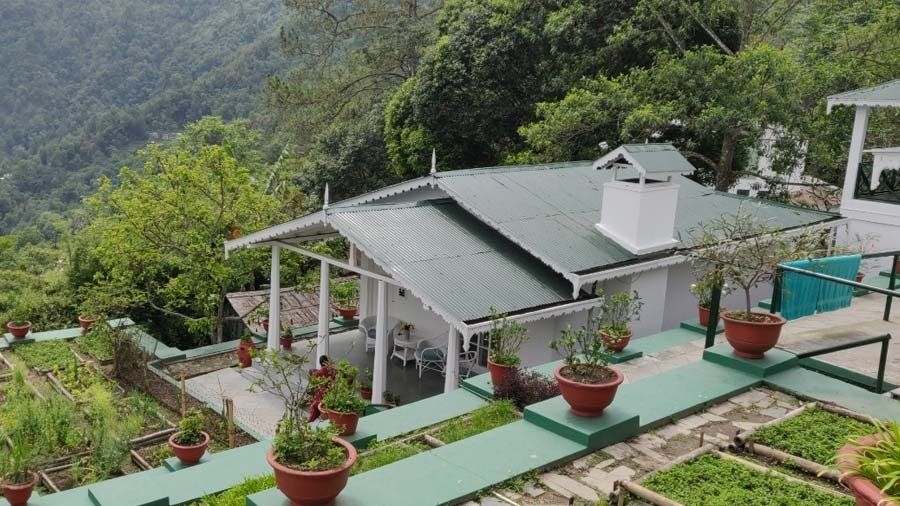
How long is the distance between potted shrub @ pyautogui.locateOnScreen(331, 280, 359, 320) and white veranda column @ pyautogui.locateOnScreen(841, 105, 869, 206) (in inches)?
452

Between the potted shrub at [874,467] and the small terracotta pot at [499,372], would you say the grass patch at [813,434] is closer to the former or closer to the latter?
the potted shrub at [874,467]

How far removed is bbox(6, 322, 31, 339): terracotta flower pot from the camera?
1702 centimetres

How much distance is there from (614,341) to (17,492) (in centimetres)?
768

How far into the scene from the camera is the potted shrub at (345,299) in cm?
1789

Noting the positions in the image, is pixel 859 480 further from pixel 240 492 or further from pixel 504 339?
pixel 504 339

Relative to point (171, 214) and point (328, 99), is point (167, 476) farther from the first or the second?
point (328, 99)

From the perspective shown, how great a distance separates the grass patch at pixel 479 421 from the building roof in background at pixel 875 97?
1074cm

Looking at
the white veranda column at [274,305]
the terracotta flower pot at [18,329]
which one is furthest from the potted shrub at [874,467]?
the terracotta flower pot at [18,329]

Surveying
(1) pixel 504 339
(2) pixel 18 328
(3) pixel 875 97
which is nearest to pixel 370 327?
(1) pixel 504 339

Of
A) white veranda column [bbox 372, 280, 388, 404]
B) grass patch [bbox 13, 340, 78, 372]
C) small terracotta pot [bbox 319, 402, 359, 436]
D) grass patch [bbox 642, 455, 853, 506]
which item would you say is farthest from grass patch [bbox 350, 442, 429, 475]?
grass patch [bbox 13, 340, 78, 372]

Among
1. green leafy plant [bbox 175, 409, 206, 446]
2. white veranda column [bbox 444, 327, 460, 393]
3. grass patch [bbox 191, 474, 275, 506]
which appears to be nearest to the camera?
grass patch [bbox 191, 474, 275, 506]

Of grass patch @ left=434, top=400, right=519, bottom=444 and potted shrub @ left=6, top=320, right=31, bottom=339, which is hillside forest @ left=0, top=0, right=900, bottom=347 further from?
grass patch @ left=434, top=400, right=519, bottom=444

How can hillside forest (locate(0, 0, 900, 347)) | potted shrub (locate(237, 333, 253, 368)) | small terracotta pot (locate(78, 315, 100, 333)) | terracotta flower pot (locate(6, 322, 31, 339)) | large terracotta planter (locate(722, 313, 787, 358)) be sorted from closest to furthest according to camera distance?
large terracotta planter (locate(722, 313, 787, 358)), potted shrub (locate(237, 333, 253, 368)), terracotta flower pot (locate(6, 322, 31, 339)), hillside forest (locate(0, 0, 900, 347)), small terracotta pot (locate(78, 315, 100, 333))

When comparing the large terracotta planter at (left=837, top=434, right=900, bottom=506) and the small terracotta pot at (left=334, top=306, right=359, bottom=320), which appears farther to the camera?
the small terracotta pot at (left=334, top=306, right=359, bottom=320)
